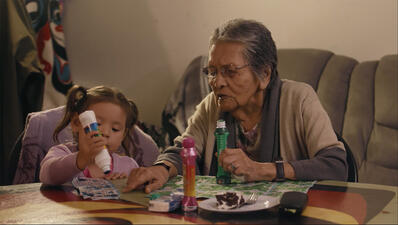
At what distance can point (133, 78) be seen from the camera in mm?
3861

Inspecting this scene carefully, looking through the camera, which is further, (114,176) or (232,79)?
(232,79)

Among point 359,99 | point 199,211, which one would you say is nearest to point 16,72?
point 359,99

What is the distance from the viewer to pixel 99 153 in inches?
55.2

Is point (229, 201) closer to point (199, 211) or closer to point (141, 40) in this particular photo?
point (199, 211)

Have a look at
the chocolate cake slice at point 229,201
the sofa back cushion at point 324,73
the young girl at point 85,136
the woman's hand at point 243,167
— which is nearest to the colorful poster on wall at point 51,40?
the sofa back cushion at point 324,73

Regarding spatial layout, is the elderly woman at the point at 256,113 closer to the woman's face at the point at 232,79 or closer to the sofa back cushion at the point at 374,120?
the woman's face at the point at 232,79

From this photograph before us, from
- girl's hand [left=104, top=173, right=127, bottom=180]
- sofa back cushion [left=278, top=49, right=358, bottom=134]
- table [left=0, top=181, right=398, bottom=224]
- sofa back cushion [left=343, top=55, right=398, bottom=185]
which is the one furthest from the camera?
sofa back cushion [left=278, top=49, right=358, bottom=134]

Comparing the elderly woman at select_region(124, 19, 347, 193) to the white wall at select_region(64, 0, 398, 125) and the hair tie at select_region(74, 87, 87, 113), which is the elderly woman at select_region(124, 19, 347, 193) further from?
the white wall at select_region(64, 0, 398, 125)

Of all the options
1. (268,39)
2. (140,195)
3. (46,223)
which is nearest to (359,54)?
(268,39)

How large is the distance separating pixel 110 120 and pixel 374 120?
166cm

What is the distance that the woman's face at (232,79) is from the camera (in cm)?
189

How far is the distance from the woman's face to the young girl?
0.95ft

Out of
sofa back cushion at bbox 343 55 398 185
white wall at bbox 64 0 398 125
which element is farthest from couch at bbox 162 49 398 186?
white wall at bbox 64 0 398 125

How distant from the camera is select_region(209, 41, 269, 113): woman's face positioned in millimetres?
1892
